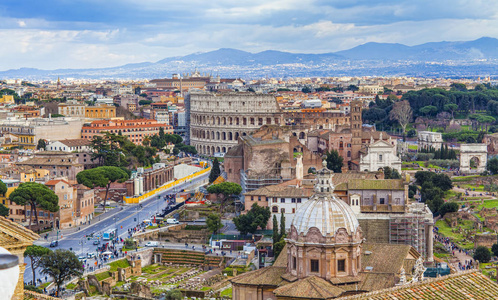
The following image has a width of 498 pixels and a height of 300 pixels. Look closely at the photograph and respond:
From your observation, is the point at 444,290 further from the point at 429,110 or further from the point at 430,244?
the point at 429,110

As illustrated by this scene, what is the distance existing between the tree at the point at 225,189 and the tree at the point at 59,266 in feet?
58.4

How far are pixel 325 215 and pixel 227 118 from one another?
74233 millimetres

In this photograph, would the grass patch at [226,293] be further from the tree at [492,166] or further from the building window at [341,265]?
the tree at [492,166]

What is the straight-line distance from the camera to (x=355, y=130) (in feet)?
241

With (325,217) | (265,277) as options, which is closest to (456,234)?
(265,277)

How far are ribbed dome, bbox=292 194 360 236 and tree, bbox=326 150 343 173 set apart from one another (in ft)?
129

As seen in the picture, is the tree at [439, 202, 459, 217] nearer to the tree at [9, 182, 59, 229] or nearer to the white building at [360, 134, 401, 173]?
the white building at [360, 134, 401, 173]

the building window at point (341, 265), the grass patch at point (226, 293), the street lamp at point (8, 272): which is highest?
the street lamp at point (8, 272)

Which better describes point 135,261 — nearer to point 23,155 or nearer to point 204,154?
point 23,155

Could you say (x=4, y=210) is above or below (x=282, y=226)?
below

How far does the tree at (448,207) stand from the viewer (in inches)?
2068

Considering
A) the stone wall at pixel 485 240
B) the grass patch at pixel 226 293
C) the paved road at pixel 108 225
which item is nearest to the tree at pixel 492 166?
the stone wall at pixel 485 240

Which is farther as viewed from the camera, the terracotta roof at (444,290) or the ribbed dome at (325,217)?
the ribbed dome at (325,217)

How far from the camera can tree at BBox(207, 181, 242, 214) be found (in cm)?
5553
